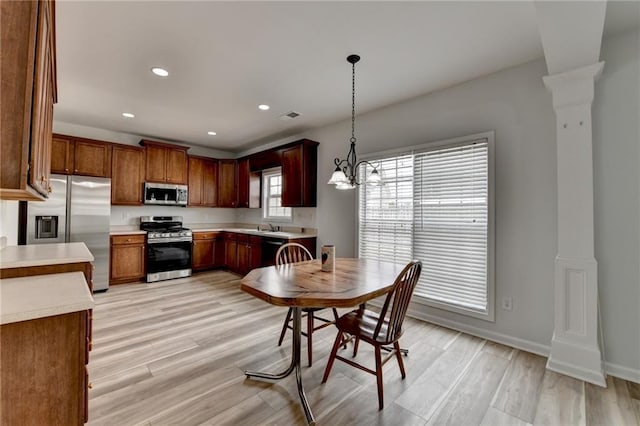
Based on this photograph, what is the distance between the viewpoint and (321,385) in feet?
6.72

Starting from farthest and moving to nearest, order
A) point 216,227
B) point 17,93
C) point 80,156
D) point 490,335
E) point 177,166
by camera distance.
A: point 216,227 → point 177,166 → point 80,156 → point 490,335 → point 17,93

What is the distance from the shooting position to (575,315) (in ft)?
7.40

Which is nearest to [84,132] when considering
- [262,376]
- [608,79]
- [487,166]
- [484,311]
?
[262,376]

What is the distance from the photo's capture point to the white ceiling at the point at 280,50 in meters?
2.00

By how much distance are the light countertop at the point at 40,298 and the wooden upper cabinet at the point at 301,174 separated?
3.24 m

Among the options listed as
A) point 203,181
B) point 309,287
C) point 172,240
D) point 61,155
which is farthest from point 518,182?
point 61,155

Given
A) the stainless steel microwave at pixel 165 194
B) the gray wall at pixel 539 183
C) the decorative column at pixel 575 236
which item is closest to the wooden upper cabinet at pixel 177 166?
the stainless steel microwave at pixel 165 194

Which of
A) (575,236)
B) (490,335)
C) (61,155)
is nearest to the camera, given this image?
(575,236)

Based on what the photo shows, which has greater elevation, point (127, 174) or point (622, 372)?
point (127, 174)

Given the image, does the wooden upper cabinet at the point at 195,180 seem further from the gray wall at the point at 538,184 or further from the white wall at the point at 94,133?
the gray wall at the point at 538,184

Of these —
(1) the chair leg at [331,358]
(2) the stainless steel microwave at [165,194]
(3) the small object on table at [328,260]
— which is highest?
(2) the stainless steel microwave at [165,194]

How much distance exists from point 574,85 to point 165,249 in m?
5.91

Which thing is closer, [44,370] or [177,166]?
[44,370]

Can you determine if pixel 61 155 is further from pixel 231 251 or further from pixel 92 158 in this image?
pixel 231 251
